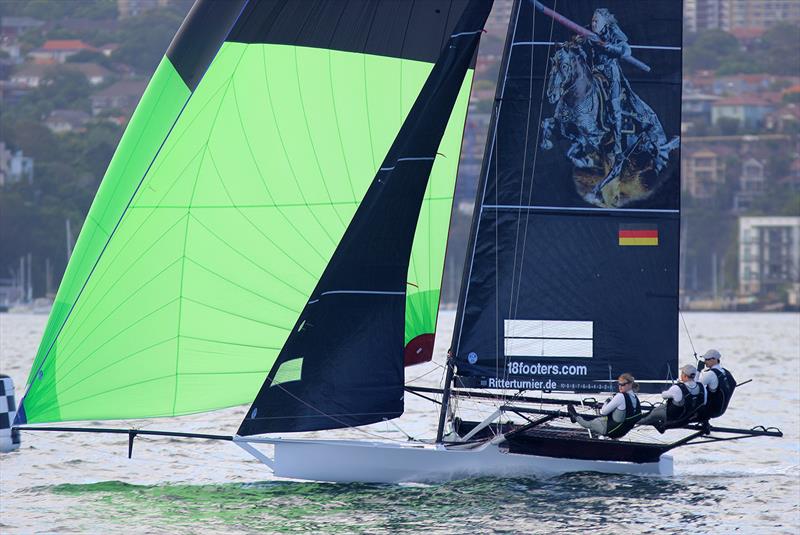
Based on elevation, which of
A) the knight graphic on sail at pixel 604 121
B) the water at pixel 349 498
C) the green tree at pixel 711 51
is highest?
the green tree at pixel 711 51

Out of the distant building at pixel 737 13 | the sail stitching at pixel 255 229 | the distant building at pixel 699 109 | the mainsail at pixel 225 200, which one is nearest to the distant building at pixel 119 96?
the distant building at pixel 699 109

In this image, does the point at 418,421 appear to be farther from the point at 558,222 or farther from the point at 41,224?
the point at 41,224

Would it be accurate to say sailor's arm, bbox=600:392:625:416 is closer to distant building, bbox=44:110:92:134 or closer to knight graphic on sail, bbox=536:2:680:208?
knight graphic on sail, bbox=536:2:680:208

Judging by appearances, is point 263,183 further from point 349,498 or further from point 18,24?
point 18,24

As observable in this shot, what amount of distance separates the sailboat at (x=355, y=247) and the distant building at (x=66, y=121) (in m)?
78.7

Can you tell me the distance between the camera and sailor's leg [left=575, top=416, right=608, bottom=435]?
10914 mm

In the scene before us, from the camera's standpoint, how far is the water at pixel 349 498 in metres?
9.80

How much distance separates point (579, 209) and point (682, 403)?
1.48m

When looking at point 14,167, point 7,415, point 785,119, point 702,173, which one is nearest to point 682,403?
point 7,415

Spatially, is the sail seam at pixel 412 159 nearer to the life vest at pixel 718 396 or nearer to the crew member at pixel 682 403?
the crew member at pixel 682 403

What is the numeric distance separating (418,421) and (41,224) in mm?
58567

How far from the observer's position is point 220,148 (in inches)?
429

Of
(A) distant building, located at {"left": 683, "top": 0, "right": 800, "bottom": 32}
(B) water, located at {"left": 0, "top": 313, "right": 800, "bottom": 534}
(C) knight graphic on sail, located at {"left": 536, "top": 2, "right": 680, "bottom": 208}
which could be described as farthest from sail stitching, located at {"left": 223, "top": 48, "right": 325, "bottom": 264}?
(A) distant building, located at {"left": 683, "top": 0, "right": 800, "bottom": 32}

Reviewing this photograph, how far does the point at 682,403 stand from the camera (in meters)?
10.8
